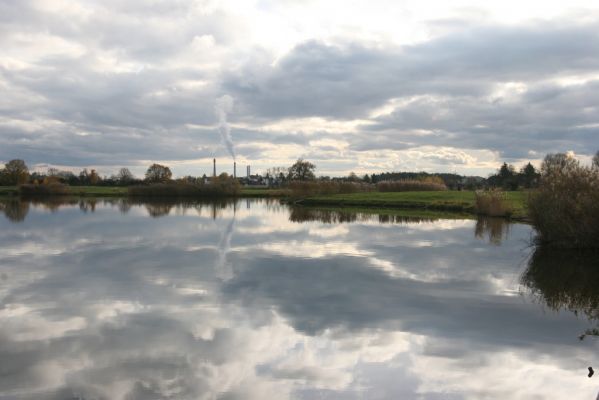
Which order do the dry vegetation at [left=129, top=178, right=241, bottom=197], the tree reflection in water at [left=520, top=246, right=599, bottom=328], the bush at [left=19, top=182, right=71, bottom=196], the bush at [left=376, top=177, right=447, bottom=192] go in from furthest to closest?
the bush at [left=19, top=182, right=71, bottom=196] → the dry vegetation at [left=129, top=178, right=241, bottom=197] → the bush at [left=376, top=177, right=447, bottom=192] → the tree reflection in water at [left=520, top=246, right=599, bottom=328]

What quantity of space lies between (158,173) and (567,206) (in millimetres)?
97416

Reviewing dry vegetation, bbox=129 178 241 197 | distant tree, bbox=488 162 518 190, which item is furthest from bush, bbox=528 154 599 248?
distant tree, bbox=488 162 518 190

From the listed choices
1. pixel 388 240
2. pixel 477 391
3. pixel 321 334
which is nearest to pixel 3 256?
pixel 321 334

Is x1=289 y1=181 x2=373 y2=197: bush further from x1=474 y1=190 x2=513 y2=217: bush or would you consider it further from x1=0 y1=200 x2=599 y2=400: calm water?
x1=0 y1=200 x2=599 y2=400: calm water

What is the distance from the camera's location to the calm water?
6.94 m

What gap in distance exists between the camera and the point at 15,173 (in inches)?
3834

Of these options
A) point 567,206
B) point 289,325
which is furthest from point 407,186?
point 289,325

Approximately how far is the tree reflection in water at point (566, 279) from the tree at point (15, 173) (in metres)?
97.7

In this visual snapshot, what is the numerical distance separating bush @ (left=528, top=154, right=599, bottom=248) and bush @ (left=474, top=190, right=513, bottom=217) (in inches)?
564

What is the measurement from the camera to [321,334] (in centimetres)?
894

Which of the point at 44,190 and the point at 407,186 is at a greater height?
the point at 407,186

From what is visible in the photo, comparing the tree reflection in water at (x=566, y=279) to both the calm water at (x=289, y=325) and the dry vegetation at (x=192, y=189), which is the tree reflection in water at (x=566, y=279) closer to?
the calm water at (x=289, y=325)

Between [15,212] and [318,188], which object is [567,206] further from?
[318,188]

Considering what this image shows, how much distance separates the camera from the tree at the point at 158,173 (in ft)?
352
